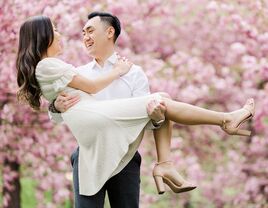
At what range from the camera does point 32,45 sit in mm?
3799

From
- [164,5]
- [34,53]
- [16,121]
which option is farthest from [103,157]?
[164,5]

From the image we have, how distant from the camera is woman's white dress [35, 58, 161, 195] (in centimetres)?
374

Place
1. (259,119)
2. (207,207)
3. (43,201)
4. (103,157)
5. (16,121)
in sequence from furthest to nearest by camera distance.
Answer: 1. (207,207)
2. (43,201)
3. (259,119)
4. (16,121)
5. (103,157)

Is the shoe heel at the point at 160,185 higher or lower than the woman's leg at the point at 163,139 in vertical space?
lower

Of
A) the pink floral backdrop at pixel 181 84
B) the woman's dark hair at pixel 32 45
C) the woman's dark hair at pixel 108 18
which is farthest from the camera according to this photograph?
the pink floral backdrop at pixel 181 84

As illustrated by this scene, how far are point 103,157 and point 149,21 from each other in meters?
4.79

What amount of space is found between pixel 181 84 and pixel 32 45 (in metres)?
4.29

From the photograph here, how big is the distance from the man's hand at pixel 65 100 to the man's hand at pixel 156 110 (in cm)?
34

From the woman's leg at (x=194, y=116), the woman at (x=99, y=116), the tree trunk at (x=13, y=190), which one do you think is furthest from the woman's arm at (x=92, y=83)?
the tree trunk at (x=13, y=190)

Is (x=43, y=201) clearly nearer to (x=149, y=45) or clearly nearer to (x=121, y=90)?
(x=149, y=45)

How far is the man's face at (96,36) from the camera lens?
387 cm

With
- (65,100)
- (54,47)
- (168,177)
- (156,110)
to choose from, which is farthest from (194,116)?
(54,47)

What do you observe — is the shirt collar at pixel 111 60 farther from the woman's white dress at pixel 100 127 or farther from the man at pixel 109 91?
the woman's white dress at pixel 100 127

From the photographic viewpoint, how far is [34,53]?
3.79m
